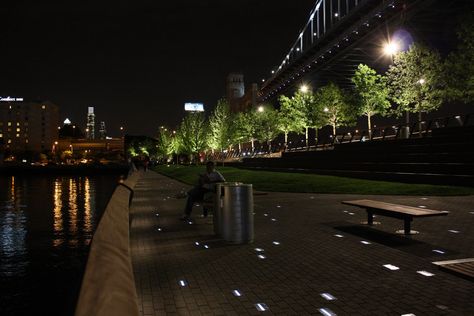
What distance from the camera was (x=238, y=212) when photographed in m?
9.72

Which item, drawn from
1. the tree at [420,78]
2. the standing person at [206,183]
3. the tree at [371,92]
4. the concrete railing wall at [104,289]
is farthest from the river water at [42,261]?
the tree at [371,92]

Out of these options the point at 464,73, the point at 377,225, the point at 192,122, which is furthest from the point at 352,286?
the point at 192,122

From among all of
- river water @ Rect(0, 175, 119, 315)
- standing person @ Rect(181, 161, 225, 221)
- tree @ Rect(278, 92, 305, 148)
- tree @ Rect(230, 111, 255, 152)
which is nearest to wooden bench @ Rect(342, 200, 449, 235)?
standing person @ Rect(181, 161, 225, 221)

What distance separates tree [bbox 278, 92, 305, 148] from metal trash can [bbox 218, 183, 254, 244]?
54128mm

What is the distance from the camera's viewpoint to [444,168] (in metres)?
22.7

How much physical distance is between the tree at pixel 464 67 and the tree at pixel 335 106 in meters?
21.3

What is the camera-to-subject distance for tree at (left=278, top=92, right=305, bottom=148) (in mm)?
64000

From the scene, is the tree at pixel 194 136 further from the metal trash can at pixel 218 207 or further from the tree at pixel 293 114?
the metal trash can at pixel 218 207

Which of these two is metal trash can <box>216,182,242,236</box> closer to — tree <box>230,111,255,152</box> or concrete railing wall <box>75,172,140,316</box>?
concrete railing wall <box>75,172,140,316</box>

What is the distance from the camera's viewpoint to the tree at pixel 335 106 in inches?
2298

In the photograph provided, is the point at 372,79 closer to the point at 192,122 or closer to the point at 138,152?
the point at 192,122

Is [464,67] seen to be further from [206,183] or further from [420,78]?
[206,183]

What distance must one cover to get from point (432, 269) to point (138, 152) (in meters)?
171

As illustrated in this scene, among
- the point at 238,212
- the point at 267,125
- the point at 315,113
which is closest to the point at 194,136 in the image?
the point at 267,125
